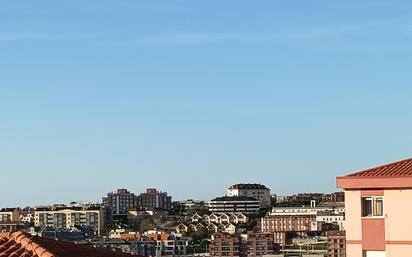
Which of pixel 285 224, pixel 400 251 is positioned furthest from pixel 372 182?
pixel 285 224

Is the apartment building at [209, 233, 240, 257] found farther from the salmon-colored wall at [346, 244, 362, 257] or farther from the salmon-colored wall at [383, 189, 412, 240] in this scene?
the salmon-colored wall at [383, 189, 412, 240]

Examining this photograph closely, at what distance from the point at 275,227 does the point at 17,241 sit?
186 metres

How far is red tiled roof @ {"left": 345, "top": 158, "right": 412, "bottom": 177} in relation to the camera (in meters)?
18.5

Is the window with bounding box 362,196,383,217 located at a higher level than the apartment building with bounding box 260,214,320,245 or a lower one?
lower

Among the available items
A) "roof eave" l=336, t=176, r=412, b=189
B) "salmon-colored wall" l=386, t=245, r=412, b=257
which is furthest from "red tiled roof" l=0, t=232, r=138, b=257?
"salmon-colored wall" l=386, t=245, r=412, b=257

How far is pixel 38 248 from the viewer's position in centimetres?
846

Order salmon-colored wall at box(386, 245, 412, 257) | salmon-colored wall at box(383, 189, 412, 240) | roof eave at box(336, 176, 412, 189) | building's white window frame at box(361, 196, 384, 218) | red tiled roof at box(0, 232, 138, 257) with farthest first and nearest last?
building's white window frame at box(361, 196, 384, 218)
salmon-colored wall at box(386, 245, 412, 257)
salmon-colored wall at box(383, 189, 412, 240)
roof eave at box(336, 176, 412, 189)
red tiled roof at box(0, 232, 138, 257)

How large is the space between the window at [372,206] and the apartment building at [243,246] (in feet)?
410

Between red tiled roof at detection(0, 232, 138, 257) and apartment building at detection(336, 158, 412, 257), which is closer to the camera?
red tiled roof at detection(0, 232, 138, 257)

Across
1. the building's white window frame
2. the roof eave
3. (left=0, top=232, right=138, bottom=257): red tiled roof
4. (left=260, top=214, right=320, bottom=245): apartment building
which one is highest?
(left=260, top=214, right=320, bottom=245): apartment building

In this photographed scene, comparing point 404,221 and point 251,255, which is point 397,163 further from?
point 251,255

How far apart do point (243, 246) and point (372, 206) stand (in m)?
138

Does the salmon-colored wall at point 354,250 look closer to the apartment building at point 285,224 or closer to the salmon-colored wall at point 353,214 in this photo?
the salmon-colored wall at point 353,214

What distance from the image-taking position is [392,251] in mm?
18594
